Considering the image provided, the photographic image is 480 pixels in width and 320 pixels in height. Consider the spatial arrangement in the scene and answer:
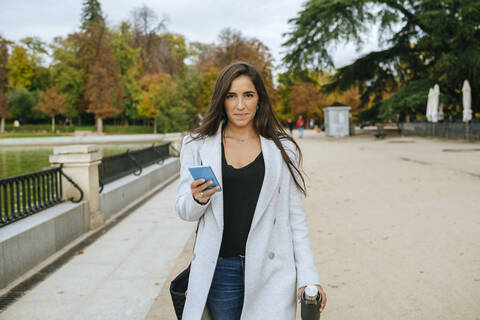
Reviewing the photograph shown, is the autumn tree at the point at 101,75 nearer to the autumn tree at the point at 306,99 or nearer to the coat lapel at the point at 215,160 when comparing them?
the autumn tree at the point at 306,99

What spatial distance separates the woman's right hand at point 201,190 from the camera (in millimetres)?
1781

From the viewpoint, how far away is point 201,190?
1.80 metres

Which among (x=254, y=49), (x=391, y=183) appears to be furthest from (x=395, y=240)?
(x=254, y=49)

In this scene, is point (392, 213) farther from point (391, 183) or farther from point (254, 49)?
point (254, 49)

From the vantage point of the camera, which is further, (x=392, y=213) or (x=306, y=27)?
(x=306, y=27)

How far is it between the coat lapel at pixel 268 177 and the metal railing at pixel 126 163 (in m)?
6.33

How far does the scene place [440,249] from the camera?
5.14 meters

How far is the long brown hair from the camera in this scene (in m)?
2.09

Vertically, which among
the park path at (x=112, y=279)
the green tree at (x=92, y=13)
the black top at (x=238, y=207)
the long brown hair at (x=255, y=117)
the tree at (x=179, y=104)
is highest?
the green tree at (x=92, y=13)

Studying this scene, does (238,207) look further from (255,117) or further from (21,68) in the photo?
(21,68)

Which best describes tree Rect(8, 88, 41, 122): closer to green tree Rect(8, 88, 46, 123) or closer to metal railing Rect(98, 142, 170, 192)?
green tree Rect(8, 88, 46, 123)

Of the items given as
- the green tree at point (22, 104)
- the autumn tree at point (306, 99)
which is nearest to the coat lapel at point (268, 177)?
the autumn tree at point (306, 99)

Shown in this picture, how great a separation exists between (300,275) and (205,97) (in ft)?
125

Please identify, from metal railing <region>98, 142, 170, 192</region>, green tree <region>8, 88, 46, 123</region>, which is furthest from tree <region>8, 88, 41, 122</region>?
metal railing <region>98, 142, 170, 192</region>
